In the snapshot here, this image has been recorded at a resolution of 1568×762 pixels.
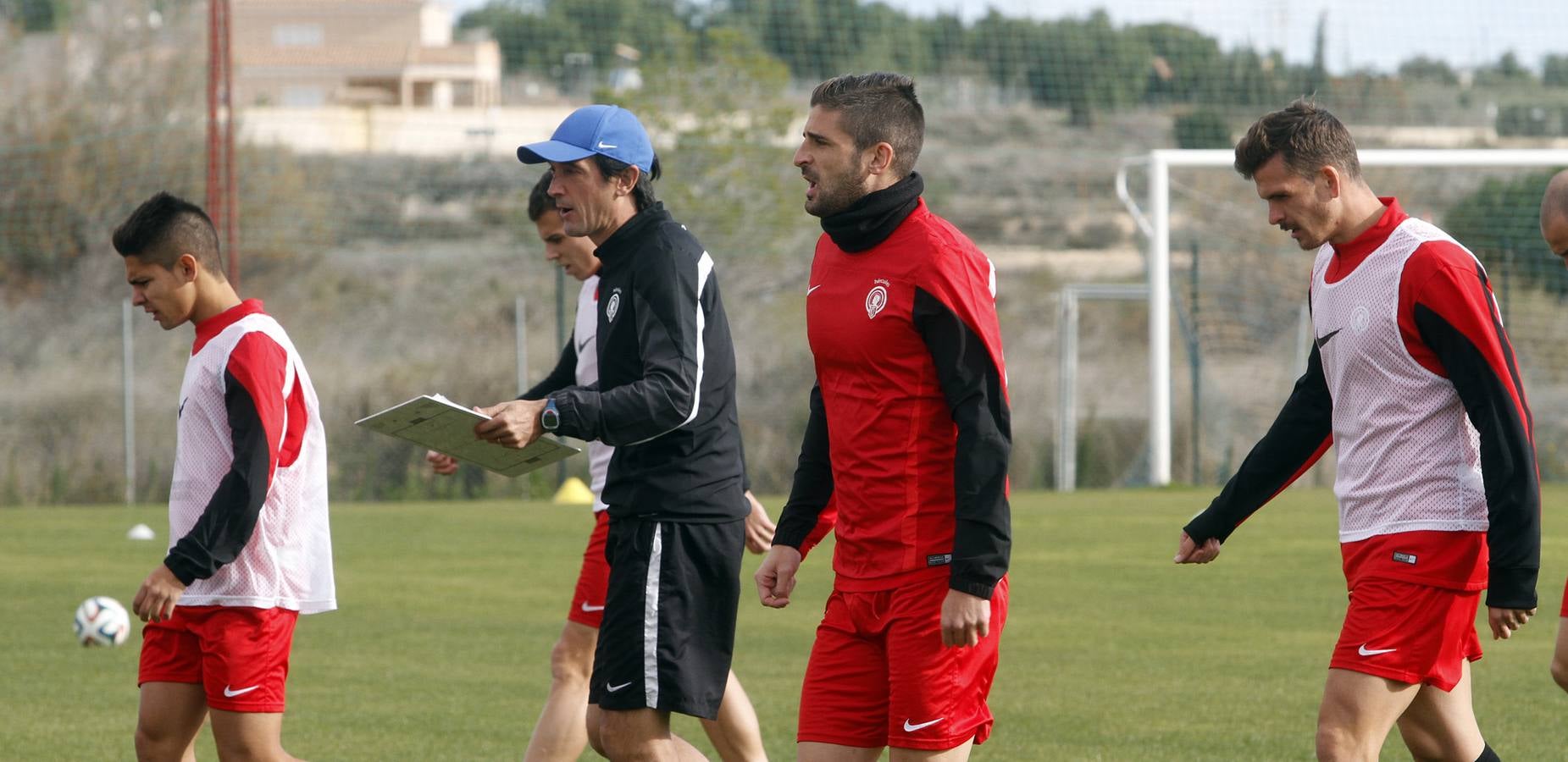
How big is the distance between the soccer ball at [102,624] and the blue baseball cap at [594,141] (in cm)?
593

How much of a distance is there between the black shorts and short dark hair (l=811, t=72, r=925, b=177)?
121 cm

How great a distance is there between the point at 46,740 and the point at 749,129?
29516 millimetres

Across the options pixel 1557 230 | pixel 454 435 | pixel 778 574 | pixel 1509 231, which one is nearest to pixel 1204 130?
pixel 1509 231

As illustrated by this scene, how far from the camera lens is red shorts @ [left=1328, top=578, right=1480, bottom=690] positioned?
4754 mm

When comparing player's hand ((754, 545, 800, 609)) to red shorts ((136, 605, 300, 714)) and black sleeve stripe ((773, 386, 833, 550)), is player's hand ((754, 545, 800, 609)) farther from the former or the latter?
red shorts ((136, 605, 300, 714))

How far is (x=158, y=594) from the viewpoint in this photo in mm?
5051

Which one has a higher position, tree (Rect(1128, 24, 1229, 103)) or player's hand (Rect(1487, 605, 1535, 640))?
tree (Rect(1128, 24, 1229, 103))

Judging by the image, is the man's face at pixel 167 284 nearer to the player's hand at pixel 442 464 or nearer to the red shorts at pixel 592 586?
the player's hand at pixel 442 464

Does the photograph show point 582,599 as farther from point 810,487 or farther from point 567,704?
point 810,487

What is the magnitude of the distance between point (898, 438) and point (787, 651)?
5771 millimetres

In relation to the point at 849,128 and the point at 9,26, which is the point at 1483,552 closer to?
the point at 849,128

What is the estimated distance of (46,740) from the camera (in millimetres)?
7582

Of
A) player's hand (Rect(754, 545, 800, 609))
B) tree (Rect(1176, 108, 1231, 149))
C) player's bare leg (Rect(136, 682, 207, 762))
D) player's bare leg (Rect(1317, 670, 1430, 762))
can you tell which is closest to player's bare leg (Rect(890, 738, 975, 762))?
player's hand (Rect(754, 545, 800, 609))

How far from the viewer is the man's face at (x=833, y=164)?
4.52 m
